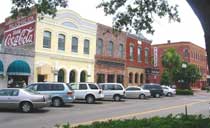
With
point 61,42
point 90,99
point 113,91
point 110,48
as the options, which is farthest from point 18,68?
point 110,48

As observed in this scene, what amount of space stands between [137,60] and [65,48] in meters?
15.8

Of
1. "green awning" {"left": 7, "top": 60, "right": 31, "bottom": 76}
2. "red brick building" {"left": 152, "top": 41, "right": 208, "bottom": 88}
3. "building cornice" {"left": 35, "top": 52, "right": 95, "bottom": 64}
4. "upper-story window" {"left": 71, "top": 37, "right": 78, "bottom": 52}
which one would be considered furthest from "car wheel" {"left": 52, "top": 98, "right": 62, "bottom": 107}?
"red brick building" {"left": 152, "top": 41, "right": 208, "bottom": 88}

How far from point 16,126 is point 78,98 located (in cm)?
1568

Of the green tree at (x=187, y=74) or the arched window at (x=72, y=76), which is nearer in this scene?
the arched window at (x=72, y=76)

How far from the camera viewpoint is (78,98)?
1217 inches

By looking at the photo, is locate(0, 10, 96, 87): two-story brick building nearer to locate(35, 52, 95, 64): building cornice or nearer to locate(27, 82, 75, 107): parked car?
locate(35, 52, 95, 64): building cornice

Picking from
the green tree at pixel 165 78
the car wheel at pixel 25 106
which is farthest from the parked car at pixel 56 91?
the green tree at pixel 165 78

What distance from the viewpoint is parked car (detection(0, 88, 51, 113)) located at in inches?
836

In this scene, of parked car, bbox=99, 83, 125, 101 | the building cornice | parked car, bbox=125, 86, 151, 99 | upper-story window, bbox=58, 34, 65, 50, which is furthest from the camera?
parked car, bbox=125, 86, 151, 99

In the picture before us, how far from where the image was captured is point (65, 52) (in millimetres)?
40562

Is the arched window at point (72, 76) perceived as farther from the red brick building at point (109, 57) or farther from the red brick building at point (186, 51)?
the red brick building at point (186, 51)

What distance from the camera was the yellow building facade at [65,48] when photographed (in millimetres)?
37188

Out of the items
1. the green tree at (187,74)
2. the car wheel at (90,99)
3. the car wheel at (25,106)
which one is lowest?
the car wheel at (25,106)

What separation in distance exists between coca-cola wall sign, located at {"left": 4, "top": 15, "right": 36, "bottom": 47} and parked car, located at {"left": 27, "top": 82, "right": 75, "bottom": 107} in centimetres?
1085
